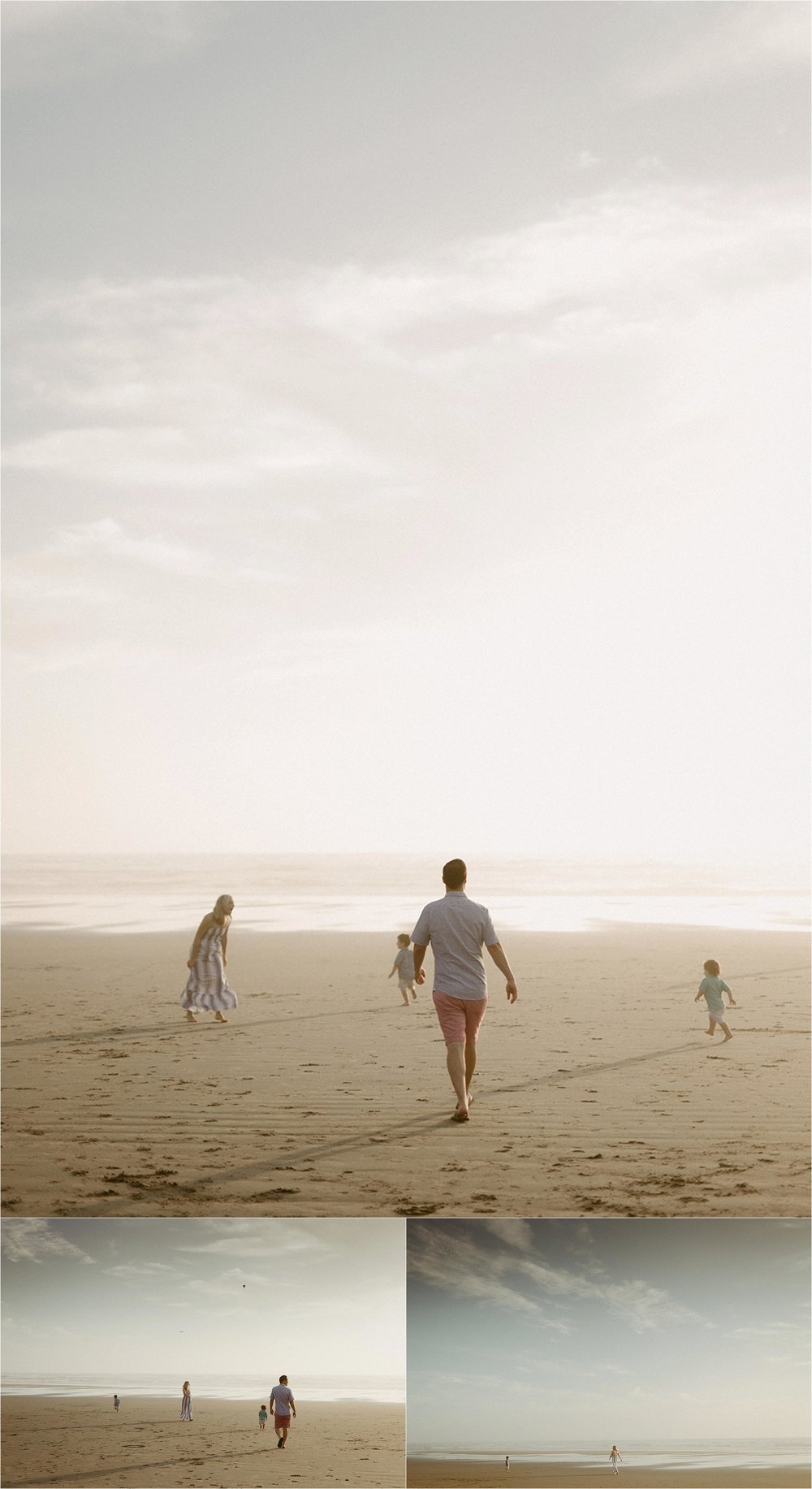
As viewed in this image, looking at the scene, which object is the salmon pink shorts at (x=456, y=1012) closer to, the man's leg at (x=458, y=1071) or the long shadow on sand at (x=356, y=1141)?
the man's leg at (x=458, y=1071)

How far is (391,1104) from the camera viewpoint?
964 centimetres

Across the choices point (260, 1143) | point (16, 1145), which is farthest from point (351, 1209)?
point (16, 1145)

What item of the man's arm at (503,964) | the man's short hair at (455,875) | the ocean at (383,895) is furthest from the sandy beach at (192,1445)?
the ocean at (383,895)

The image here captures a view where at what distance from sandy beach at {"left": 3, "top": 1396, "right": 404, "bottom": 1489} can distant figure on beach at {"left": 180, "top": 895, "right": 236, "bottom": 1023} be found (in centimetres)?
800

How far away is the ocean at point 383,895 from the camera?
29691 mm

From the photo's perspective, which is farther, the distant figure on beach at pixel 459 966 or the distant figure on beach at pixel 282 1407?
the distant figure on beach at pixel 459 966

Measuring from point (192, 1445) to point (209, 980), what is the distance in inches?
324

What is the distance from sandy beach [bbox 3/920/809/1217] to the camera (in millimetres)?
7430

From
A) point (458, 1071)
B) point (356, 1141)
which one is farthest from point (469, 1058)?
point (356, 1141)

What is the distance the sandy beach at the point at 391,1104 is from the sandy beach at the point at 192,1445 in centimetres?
128

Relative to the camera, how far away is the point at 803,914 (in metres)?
31.9

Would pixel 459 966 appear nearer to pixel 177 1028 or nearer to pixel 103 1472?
pixel 103 1472

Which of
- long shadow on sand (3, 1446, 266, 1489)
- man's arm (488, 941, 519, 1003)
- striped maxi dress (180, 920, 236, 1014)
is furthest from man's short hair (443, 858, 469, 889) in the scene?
striped maxi dress (180, 920, 236, 1014)

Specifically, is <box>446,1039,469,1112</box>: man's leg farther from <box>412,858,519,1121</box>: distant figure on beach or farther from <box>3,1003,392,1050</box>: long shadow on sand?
<box>3,1003,392,1050</box>: long shadow on sand
